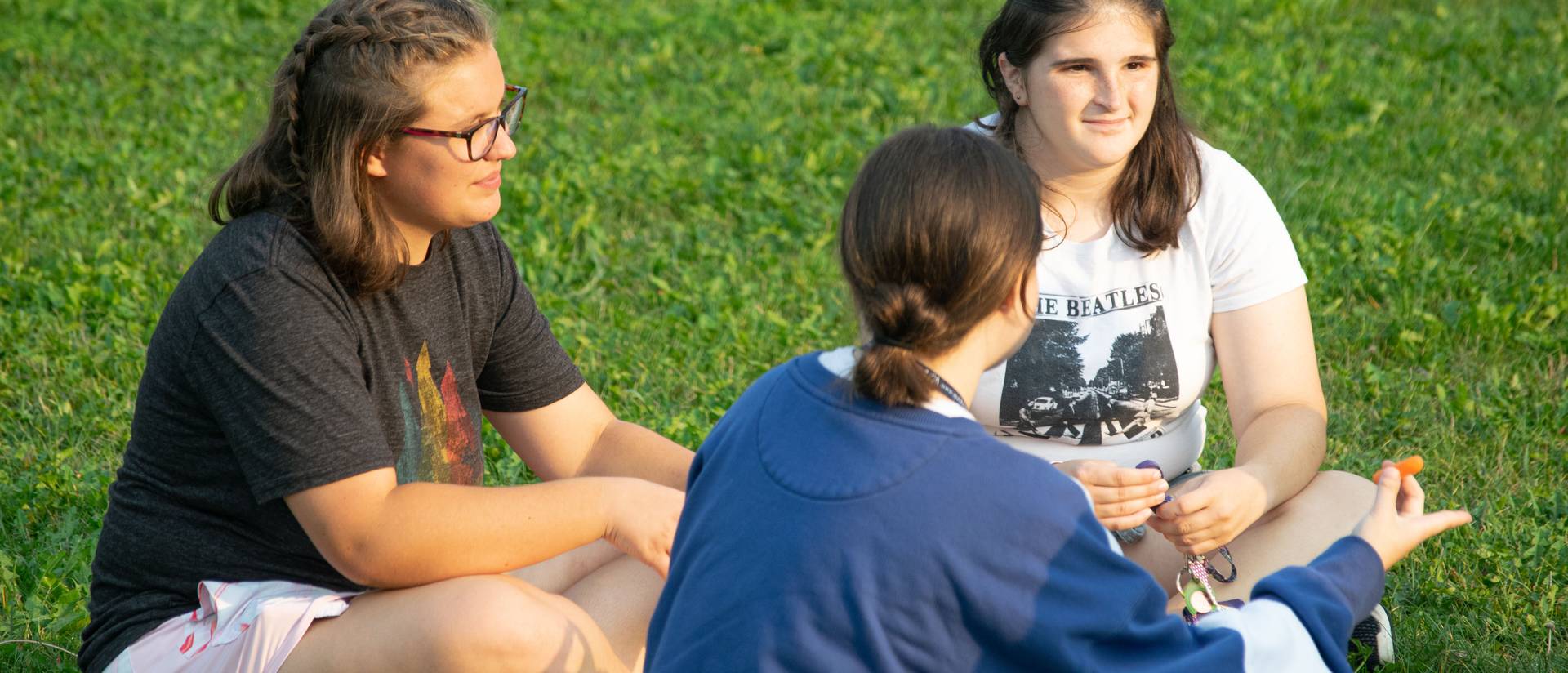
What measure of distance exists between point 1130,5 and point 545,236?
9.67 ft

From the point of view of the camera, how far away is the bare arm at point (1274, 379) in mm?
2914

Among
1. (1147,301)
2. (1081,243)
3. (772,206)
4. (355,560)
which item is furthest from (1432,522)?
(772,206)

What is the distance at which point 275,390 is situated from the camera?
7.27 ft

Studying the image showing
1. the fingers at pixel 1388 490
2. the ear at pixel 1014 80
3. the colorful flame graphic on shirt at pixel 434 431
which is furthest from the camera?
the ear at pixel 1014 80

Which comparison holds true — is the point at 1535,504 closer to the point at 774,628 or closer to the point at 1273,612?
the point at 1273,612

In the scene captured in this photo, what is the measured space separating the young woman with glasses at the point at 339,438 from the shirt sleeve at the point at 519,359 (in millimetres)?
247

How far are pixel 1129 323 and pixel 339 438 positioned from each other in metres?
1.58

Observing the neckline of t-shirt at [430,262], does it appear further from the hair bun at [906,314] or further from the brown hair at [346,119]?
the hair bun at [906,314]

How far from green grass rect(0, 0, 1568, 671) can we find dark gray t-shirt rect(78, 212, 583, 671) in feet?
2.62

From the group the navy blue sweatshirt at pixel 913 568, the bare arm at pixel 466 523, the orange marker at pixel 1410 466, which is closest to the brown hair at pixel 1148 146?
the orange marker at pixel 1410 466

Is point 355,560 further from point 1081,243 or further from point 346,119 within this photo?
point 1081,243

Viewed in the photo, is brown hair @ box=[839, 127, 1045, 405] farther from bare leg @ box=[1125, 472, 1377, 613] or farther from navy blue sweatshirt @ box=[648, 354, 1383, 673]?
bare leg @ box=[1125, 472, 1377, 613]

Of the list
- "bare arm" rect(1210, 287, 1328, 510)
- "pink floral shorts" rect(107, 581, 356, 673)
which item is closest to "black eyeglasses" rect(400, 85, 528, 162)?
"pink floral shorts" rect(107, 581, 356, 673)

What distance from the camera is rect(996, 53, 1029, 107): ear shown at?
3066 mm
